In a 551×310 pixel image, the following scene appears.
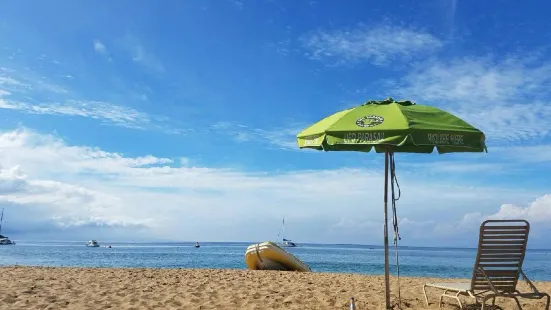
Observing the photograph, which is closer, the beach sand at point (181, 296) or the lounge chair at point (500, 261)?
the lounge chair at point (500, 261)

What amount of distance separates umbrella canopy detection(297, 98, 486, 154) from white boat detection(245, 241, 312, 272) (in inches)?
424

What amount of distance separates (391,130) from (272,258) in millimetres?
11754

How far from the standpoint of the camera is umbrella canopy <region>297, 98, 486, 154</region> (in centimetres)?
464

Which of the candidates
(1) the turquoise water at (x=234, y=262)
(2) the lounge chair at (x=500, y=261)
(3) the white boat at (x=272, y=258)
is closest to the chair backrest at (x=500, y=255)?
(2) the lounge chair at (x=500, y=261)

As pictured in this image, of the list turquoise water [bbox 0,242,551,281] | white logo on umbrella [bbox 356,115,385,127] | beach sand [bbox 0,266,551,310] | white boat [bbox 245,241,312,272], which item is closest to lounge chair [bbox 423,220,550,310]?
Answer: beach sand [bbox 0,266,551,310]

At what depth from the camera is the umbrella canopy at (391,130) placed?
4637 millimetres

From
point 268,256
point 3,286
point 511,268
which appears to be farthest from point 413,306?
point 268,256

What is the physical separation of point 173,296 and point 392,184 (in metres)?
3.64

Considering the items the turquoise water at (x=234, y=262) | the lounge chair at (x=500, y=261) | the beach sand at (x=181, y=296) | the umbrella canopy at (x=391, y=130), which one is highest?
the umbrella canopy at (x=391, y=130)

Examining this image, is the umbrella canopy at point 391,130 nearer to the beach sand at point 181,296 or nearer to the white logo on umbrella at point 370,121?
the white logo on umbrella at point 370,121

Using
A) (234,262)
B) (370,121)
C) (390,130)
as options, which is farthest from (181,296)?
(234,262)

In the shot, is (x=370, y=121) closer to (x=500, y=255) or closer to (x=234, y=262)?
(x=500, y=255)

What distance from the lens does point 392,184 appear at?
18.3 ft

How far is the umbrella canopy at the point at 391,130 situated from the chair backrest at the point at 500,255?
0.87m
